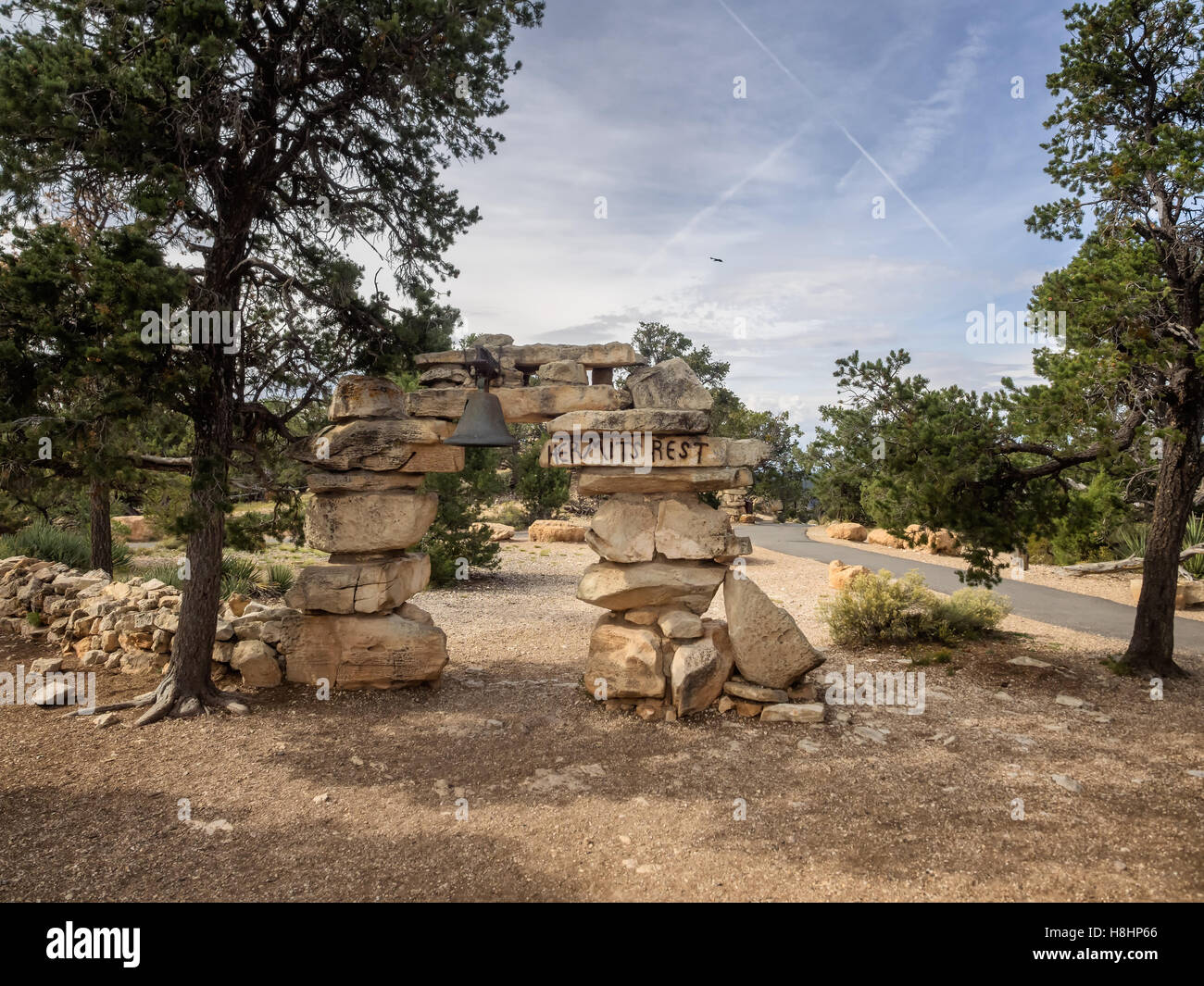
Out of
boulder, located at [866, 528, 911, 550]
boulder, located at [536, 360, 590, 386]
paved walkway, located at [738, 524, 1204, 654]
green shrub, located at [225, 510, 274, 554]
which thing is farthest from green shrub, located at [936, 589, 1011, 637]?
boulder, located at [866, 528, 911, 550]

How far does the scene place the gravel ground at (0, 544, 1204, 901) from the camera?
376cm

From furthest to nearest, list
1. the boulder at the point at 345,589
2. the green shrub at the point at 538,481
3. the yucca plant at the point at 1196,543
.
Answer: the green shrub at the point at 538,481 → the yucca plant at the point at 1196,543 → the boulder at the point at 345,589

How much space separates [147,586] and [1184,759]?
10908 millimetres

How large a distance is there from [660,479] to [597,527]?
0.77m

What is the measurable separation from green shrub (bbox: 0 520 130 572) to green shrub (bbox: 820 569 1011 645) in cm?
1217

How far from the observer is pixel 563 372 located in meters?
6.49

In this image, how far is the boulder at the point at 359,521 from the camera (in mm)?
6777

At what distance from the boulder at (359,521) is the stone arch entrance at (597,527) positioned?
0.04 ft

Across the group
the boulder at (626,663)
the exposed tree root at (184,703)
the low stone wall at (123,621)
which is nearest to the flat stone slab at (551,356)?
the boulder at (626,663)

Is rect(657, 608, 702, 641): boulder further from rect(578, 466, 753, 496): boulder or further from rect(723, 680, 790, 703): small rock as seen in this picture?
rect(578, 466, 753, 496): boulder

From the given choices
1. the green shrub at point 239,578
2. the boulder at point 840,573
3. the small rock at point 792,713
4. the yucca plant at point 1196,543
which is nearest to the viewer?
the small rock at point 792,713

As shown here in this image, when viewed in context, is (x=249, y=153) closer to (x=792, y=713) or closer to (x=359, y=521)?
(x=359, y=521)

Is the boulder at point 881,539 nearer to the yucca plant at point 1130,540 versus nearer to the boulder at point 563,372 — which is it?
the yucca plant at point 1130,540

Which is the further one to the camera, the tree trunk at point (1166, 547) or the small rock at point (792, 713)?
the tree trunk at point (1166, 547)
